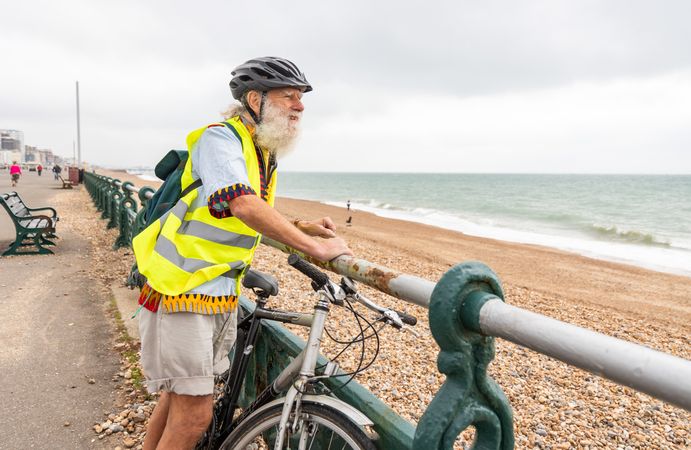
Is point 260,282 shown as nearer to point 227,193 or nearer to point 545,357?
point 227,193

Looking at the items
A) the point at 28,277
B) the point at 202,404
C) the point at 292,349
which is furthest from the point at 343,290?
the point at 28,277

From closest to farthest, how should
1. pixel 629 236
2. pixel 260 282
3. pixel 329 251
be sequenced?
1. pixel 329 251
2. pixel 260 282
3. pixel 629 236

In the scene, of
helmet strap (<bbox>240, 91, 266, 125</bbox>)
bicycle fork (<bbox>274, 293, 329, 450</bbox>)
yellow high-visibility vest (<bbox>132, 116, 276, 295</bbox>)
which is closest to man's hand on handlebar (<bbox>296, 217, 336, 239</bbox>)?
yellow high-visibility vest (<bbox>132, 116, 276, 295</bbox>)

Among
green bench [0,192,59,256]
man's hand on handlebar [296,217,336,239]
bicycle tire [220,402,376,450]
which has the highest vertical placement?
man's hand on handlebar [296,217,336,239]

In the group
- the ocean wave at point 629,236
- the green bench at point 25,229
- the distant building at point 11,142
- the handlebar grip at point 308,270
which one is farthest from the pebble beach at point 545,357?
the distant building at point 11,142

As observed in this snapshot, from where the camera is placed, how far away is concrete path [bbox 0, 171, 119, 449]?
3256mm

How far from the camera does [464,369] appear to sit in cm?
114

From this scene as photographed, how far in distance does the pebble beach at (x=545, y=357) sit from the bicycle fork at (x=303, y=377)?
2.47 m

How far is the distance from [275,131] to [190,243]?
0.59 meters

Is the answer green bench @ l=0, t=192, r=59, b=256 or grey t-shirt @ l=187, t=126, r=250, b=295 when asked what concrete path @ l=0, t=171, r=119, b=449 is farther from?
grey t-shirt @ l=187, t=126, r=250, b=295

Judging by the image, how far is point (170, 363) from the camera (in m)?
1.96

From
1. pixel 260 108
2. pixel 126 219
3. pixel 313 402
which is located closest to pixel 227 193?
pixel 260 108

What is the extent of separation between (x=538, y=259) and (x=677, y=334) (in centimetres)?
902

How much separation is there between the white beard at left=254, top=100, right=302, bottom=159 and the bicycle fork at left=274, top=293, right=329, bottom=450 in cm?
70
